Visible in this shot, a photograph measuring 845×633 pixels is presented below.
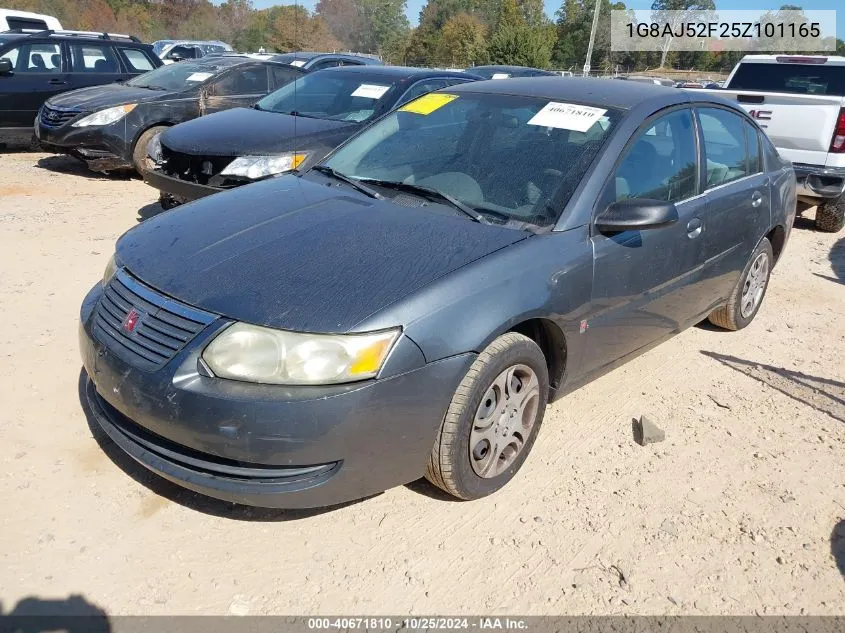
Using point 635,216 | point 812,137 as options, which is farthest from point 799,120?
point 635,216

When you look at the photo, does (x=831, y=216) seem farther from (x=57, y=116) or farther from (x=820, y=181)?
(x=57, y=116)

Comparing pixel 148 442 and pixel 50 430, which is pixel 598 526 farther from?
pixel 50 430

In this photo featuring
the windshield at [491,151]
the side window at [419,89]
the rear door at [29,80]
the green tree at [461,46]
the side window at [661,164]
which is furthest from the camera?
the green tree at [461,46]

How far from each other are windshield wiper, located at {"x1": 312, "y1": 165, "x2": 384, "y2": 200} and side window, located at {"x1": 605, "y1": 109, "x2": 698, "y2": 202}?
110 cm

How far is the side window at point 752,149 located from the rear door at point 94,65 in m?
9.54

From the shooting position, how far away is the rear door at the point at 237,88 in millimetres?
9039

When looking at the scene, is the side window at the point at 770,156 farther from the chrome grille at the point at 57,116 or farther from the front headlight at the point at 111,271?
the chrome grille at the point at 57,116

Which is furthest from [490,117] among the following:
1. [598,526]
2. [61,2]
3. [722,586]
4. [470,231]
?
[61,2]

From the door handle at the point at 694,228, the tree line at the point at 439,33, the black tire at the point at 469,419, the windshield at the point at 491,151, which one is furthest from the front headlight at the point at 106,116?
the tree line at the point at 439,33

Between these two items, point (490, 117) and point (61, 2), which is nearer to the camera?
point (490, 117)

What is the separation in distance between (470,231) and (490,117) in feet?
3.16

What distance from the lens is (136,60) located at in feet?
37.1

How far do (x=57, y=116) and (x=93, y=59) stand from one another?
2.65 meters

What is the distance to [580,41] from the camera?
55.8 metres
